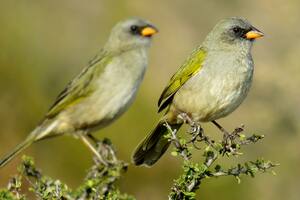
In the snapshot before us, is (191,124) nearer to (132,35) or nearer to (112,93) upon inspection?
(112,93)

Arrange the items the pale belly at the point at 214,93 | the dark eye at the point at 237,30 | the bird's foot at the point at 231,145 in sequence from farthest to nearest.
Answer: the dark eye at the point at 237,30 → the pale belly at the point at 214,93 → the bird's foot at the point at 231,145

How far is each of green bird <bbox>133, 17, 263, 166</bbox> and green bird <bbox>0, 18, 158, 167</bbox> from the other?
43 centimetres

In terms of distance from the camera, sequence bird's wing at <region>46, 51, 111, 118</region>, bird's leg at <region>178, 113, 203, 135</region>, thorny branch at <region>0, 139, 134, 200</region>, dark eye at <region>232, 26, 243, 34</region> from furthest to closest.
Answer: bird's wing at <region>46, 51, 111, 118</region> → dark eye at <region>232, 26, 243, 34</region> → bird's leg at <region>178, 113, 203, 135</region> → thorny branch at <region>0, 139, 134, 200</region>

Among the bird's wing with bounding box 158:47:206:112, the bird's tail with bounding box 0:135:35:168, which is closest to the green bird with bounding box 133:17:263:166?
the bird's wing with bounding box 158:47:206:112

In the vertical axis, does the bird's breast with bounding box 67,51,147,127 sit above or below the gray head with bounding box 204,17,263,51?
above

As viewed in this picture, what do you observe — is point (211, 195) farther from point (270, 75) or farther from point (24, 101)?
point (24, 101)

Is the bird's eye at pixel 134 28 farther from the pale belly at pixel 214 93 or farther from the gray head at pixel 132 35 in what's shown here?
the pale belly at pixel 214 93

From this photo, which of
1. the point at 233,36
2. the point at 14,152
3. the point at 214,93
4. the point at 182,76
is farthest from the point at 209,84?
the point at 14,152

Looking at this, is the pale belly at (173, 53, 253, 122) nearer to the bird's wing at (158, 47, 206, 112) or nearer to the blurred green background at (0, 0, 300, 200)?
the bird's wing at (158, 47, 206, 112)

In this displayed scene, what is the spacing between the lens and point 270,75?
818 centimetres

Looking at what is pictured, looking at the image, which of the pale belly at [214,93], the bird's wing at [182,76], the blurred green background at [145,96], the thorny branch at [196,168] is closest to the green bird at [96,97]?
the bird's wing at [182,76]

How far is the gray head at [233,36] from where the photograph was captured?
626 cm

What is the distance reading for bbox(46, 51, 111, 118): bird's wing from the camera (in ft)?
22.2

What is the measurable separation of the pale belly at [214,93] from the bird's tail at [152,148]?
0.23 meters
